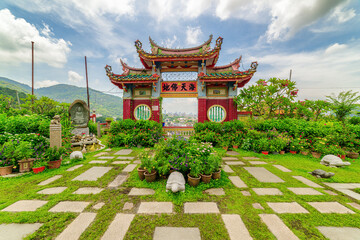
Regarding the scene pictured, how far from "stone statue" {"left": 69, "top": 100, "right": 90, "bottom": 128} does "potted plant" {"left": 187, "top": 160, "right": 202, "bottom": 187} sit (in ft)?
28.6

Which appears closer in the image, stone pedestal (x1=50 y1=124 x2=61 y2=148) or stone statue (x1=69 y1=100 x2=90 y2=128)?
stone pedestal (x1=50 y1=124 x2=61 y2=148)

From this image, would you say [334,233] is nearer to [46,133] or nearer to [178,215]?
[178,215]

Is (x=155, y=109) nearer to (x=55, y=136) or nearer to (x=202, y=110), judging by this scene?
(x=202, y=110)

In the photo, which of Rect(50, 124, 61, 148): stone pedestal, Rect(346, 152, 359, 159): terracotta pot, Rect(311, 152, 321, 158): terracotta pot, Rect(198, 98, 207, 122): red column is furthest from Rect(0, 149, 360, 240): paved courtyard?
Rect(198, 98, 207, 122): red column

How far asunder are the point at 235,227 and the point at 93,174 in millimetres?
4074

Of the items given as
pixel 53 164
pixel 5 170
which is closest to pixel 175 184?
pixel 53 164

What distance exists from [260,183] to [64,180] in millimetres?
5484

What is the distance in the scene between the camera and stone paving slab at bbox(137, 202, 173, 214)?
2.34 meters

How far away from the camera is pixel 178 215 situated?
Result: 88.2 inches

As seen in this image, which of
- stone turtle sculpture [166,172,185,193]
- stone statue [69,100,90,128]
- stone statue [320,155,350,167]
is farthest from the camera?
stone statue [69,100,90,128]

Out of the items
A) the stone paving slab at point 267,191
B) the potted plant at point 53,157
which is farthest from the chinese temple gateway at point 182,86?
the stone paving slab at point 267,191

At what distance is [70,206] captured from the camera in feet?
8.01

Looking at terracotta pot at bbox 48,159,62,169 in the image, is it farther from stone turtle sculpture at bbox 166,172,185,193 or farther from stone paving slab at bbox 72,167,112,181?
stone turtle sculpture at bbox 166,172,185,193

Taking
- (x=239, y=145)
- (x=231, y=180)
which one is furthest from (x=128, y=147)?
(x=239, y=145)
